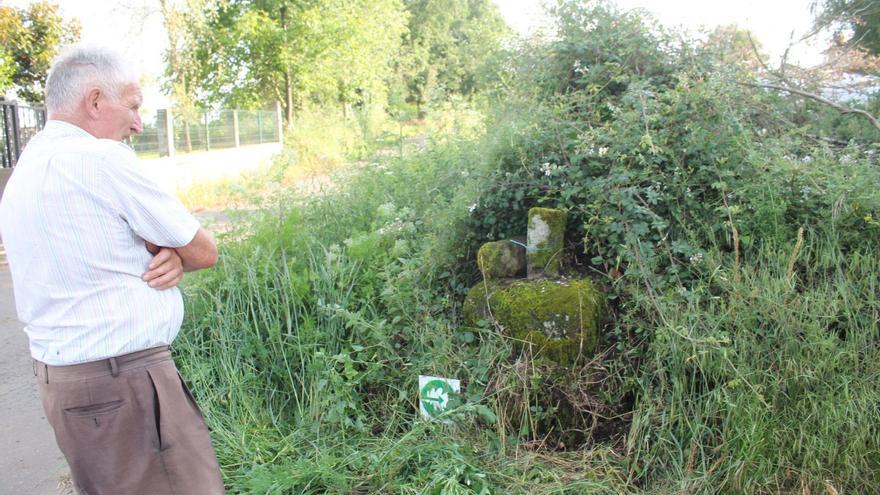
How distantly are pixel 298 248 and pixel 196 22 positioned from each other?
1735cm

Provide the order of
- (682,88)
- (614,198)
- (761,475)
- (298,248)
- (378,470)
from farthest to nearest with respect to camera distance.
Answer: (298,248) → (682,88) → (614,198) → (378,470) → (761,475)

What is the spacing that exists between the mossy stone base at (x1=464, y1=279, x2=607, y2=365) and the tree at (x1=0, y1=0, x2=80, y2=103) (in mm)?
14946

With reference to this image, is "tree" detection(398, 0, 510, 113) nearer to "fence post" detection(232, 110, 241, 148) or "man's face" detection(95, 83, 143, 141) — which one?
"fence post" detection(232, 110, 241, 148)

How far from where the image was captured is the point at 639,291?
11.0ft

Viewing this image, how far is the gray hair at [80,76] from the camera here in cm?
211

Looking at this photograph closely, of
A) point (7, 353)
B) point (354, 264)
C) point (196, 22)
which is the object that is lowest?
point (7, 353)

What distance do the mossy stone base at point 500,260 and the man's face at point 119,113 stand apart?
6.74 ft

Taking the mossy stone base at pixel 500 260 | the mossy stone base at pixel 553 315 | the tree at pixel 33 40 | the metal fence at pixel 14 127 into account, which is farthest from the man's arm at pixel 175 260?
the tree at pixel 33 40

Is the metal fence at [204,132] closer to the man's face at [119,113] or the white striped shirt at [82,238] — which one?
the man's face at [119,113]

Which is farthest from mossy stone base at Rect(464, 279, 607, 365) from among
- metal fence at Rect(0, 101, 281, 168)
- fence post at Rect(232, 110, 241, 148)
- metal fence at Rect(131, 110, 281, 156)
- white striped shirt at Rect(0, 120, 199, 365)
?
fence post at Rect(232, 110, 241, 148)

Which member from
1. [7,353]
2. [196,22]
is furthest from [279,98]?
[7,353]

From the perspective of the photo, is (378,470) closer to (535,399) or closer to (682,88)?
(535,399)

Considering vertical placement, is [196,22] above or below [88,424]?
above

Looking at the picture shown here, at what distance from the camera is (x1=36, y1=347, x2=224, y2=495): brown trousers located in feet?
6.71
